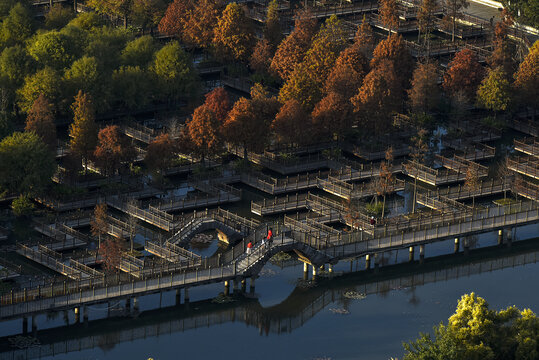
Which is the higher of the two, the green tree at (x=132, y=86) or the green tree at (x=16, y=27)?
the green tree at (x=16, y=27)

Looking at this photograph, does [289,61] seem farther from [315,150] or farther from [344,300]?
[344,300]

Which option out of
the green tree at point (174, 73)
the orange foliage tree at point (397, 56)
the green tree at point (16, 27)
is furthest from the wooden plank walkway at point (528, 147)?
the green tree at point (16, 27)

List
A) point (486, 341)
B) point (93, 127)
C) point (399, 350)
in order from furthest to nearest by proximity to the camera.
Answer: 1. point (93, 127)
2. point (399, 350)
3. point (486, 341)

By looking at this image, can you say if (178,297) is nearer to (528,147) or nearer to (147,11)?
(528,147)

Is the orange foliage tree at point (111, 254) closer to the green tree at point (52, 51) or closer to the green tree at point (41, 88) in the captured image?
the green tree at point (41, 88)

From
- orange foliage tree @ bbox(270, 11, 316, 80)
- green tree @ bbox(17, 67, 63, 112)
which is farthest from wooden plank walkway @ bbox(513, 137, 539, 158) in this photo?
green tree @ bbox(17, 67, 63, 112)

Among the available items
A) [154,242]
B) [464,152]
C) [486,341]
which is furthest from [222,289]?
[464,152]

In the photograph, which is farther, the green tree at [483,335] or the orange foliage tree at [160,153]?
the orange foliage tree at [160,153]

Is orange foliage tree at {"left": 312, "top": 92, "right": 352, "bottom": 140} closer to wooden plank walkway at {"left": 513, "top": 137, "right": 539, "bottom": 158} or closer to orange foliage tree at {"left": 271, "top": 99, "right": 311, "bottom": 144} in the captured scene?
orange foliage tree at {"left": 271, "top": 99, "right": 311, "bottom": 144}
